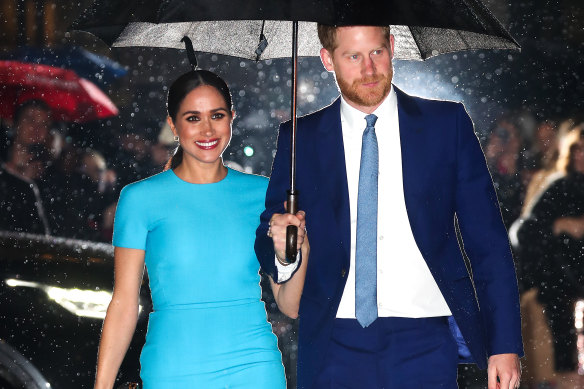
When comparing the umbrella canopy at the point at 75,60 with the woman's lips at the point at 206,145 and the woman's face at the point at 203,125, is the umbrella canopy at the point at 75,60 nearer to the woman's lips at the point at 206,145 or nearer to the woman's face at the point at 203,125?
the woman's face at the point at 203,125

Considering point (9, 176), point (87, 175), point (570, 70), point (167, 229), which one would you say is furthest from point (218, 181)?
point (570, 70)

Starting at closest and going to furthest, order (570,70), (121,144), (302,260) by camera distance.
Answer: (302,260)
(570,70)
(121,144)

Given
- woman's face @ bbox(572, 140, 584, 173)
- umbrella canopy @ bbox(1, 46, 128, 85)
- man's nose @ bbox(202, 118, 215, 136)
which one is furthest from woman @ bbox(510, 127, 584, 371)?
umbrella canopy @ bbox(1, 46, 128, 85)

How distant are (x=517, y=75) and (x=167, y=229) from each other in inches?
244

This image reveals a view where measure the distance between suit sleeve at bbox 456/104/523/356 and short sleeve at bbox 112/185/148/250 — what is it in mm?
1199

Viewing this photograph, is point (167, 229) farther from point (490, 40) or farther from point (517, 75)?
point (517, 75)

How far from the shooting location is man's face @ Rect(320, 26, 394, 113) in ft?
9.69

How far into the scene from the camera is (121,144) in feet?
33.3

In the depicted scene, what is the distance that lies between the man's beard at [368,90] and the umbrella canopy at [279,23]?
8.3 inches

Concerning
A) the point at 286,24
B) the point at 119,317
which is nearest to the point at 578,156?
the point at 286,24

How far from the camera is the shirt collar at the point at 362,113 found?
3070 mm

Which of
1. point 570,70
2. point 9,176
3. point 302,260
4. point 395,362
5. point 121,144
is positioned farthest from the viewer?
point 121,144

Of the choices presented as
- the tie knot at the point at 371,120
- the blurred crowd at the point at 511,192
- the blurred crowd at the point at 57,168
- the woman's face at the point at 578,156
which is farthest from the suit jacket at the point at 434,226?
the blurred crowd at the point at 57,168

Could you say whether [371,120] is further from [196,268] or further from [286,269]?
[196,268]
